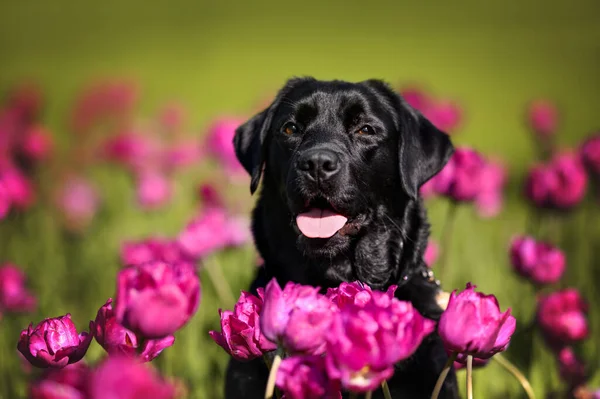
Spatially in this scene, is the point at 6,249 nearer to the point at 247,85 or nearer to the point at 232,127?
the point at 232,127

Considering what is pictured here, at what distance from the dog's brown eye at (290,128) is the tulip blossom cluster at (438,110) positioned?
74.6 inches

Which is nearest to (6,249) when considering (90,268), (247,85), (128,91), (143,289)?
(90,268)

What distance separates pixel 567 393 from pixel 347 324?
1973 millimetres

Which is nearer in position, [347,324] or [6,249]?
[347,324]

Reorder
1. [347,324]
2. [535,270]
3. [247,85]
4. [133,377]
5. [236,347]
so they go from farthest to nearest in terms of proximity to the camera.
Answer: [247,85] → [535,270] → [236,347] → [347,324] → [133,377]

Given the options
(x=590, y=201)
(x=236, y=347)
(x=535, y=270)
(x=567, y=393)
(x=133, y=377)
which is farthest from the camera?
(x=590, y=201)

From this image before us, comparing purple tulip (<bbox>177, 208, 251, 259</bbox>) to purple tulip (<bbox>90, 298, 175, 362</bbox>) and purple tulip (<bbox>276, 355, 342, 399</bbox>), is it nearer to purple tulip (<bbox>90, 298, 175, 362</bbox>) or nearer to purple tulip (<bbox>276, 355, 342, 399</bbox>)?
purple tulip (<bbox>90, 298, 175, 362</bbox>)

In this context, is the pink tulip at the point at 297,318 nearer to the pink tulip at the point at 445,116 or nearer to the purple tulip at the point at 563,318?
the purple tulip at the point at 563,318

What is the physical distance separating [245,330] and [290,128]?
176 cm

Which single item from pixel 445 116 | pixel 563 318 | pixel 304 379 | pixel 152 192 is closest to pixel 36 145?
pixel 152 192

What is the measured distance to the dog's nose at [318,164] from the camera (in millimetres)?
2822

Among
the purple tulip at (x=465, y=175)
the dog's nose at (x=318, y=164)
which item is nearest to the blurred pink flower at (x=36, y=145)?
the dog's nose at (x=318, y=164)

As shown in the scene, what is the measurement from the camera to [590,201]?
4.87m

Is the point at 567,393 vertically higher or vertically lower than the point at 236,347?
lower
